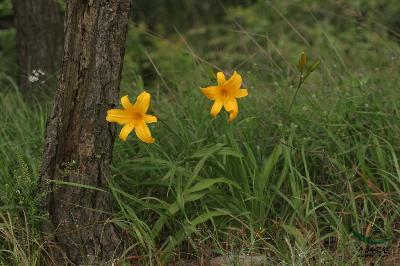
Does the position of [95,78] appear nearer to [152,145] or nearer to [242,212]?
[152,145]

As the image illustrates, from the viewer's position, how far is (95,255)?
123 inches

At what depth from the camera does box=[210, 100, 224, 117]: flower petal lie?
3.16 meters

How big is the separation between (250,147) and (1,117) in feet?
4.75

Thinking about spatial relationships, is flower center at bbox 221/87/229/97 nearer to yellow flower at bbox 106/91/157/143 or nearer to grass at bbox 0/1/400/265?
grass at bbox 0/1/400/265

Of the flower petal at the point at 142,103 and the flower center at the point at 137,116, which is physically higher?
the flower petal at the point at 142,103

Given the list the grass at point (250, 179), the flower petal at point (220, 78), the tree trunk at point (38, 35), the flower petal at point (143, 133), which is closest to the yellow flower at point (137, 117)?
the flower petal at point (143, 133)

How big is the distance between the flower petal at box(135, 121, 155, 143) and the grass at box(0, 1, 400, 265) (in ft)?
0.58

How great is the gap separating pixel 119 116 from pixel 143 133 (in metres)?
0.13

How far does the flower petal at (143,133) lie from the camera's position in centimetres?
308

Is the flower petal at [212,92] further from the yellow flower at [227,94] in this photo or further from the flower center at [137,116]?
the flower center at [137,116]

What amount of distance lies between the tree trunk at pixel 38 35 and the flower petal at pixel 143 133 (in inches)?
74.8

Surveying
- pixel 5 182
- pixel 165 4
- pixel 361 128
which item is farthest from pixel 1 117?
pixel 165 4

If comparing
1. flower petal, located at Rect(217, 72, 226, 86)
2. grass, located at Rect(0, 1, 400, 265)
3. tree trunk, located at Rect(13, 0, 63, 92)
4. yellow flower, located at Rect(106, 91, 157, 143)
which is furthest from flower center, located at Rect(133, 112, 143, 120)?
tree trunk, located at Rect(13, 0, 63, 92)

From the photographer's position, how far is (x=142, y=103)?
10.2ft
